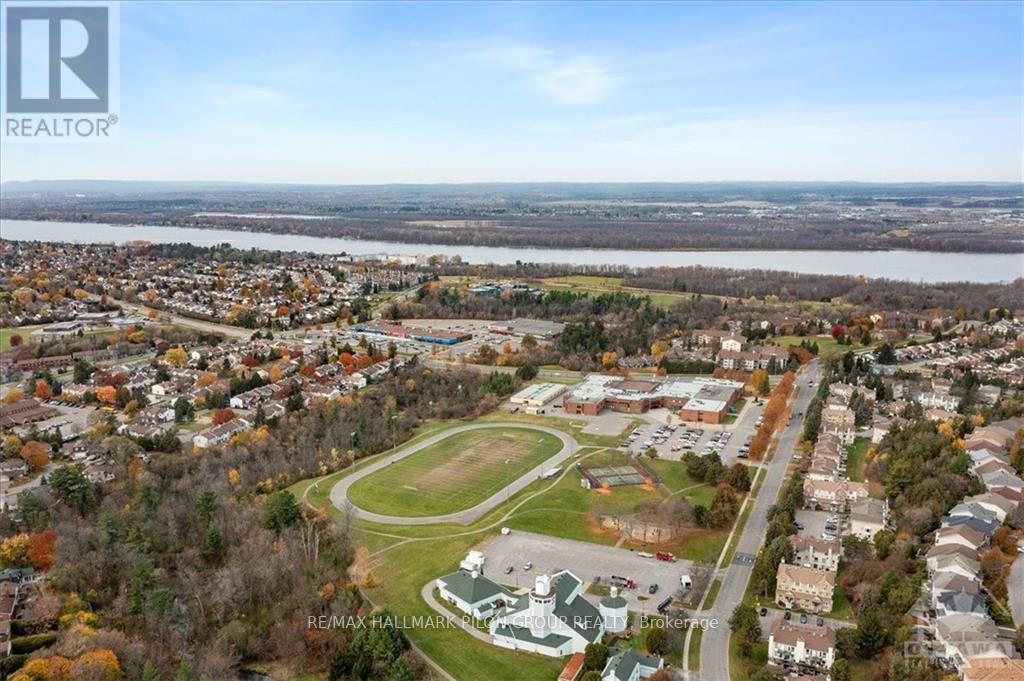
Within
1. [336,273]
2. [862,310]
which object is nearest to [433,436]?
[862,310]

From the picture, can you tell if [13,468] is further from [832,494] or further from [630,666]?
[832,494]

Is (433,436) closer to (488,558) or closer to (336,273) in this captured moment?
(488,558)

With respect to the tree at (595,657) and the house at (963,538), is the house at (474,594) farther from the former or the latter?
the house at (963,538)

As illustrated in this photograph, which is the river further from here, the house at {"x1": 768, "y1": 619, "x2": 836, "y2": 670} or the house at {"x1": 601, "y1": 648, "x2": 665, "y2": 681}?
the house at {"x1": 601, "y1": 648, "x2": 665, "y2": 681}

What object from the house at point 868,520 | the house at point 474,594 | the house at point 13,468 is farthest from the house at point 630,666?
the house at point 13,468

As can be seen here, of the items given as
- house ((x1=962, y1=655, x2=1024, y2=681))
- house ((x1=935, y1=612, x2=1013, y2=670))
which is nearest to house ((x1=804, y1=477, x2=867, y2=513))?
house ((x1=935, y1=612, x2=1013, y2=670))

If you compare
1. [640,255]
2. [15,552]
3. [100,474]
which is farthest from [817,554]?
[640,255]

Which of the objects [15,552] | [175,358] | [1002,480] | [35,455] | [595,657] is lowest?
[595,657]
